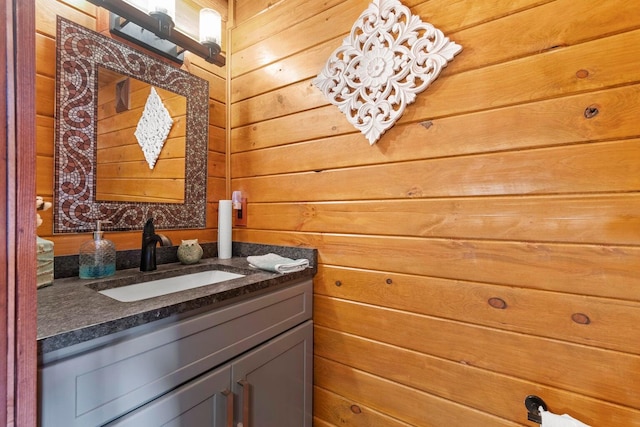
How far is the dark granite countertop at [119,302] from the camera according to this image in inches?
25.9

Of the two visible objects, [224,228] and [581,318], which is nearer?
[581,318]

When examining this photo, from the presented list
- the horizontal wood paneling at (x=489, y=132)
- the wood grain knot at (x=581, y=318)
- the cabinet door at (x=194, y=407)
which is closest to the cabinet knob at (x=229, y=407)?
the cabinet door at (x=194, y=407)

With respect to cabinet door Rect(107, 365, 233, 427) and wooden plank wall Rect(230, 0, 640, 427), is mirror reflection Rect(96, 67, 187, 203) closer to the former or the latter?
wooden plank wall Rect(230, 0, 640, 427)

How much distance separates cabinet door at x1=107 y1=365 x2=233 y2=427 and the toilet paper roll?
0.70 m

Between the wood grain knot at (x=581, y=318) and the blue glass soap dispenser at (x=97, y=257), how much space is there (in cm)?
155

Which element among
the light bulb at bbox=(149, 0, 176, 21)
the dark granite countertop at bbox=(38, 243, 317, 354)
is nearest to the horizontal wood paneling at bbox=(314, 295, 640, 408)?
the dark granite countertop at bbox=(38, 243, 317, 354)

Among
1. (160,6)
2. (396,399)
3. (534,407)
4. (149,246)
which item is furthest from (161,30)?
(534,407)

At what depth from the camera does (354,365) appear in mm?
1286

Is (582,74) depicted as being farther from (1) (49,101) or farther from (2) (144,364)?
(1) (49,101)

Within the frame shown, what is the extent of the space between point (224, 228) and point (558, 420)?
1451 mm

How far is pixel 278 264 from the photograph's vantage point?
125 centimetres

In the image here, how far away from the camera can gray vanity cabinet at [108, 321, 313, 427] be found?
2.68 feet

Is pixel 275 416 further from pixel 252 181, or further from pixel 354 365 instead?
pixel 252 181

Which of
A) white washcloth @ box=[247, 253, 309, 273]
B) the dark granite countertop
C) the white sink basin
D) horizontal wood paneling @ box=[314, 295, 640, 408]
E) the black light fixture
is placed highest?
the black light fixture
